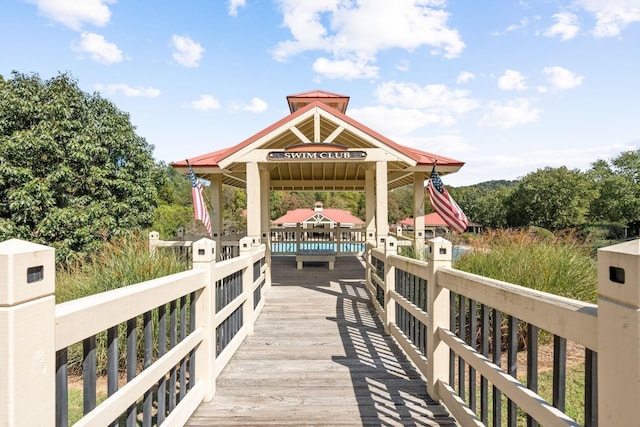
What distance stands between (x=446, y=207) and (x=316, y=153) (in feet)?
9.16

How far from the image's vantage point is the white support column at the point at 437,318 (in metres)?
3.05

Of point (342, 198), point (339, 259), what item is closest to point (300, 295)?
point (339, 259)

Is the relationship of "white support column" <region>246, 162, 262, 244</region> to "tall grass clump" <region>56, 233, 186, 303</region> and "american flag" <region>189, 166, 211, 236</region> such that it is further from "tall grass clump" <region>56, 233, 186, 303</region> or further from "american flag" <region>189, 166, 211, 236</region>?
"tall grass clump" <region>56, 233, 186, 303</region>

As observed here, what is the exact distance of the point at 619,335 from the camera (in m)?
1.17

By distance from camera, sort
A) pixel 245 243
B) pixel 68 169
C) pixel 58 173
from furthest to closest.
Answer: pixel 68 169, pixel 58 173, pixel 245 243

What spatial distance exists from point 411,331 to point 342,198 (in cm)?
5739

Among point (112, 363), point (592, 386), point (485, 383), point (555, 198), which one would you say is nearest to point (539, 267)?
point (485, 383)

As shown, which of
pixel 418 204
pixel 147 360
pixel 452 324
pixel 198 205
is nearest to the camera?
pixel 147 360

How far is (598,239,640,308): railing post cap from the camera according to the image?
108cm

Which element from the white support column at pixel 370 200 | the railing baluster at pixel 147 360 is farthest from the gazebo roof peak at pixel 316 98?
the railing baluster at pixel 147 360

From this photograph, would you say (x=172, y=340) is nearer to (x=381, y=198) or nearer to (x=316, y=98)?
(x=381, y=198)

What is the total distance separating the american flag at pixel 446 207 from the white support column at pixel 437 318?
13.7ft

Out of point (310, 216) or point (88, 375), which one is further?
point (310, 216)

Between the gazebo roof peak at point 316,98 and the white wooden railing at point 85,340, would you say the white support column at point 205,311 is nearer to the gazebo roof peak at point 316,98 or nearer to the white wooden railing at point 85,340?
the white wooden railing at point 85,340
